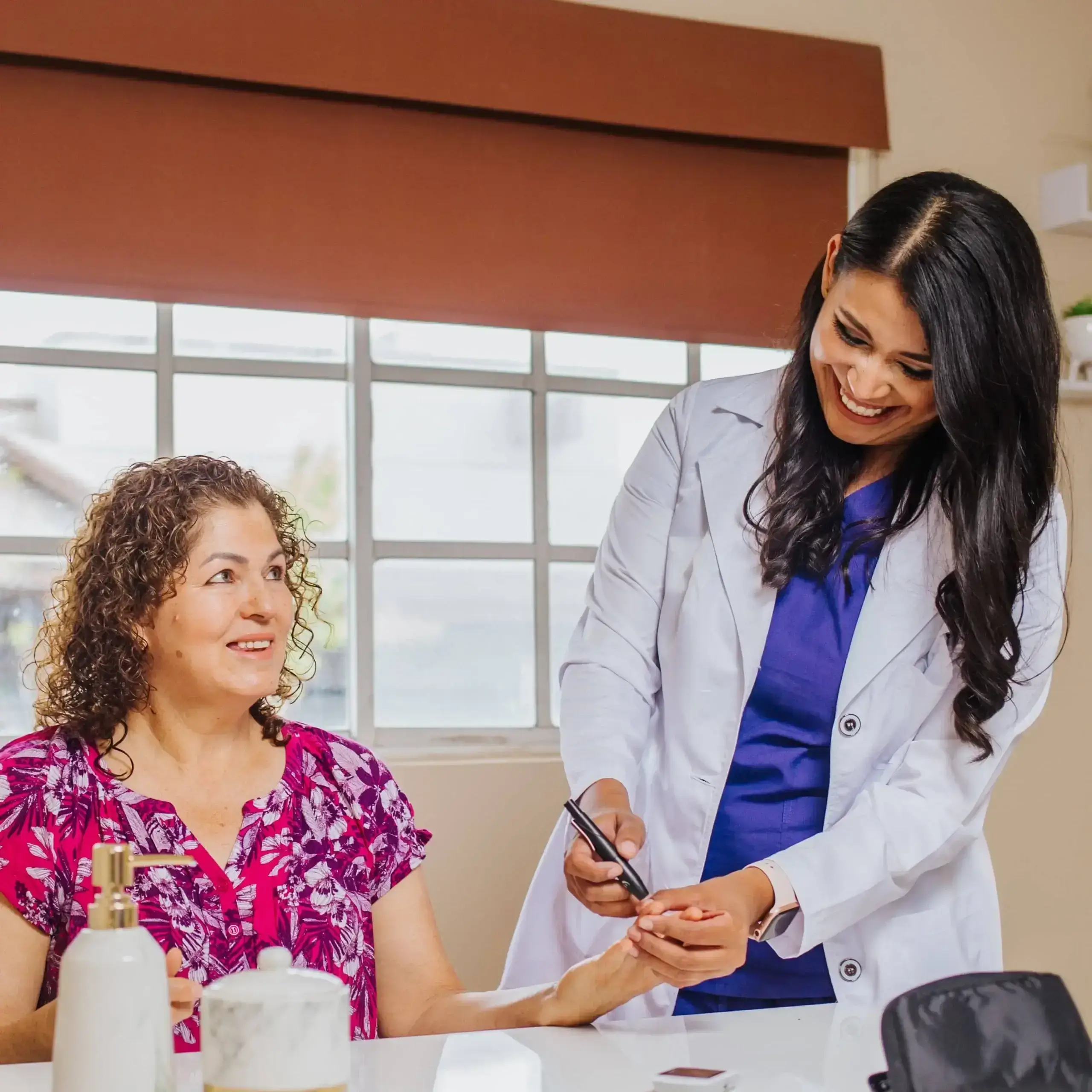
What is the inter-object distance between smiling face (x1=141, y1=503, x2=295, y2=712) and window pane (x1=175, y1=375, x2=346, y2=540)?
1198 millimetres

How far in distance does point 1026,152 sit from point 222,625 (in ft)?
8.28

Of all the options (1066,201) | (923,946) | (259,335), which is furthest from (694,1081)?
(1066,201)

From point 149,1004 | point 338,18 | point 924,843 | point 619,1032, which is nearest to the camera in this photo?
point 149,1004

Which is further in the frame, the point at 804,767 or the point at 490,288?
the point at 490,288

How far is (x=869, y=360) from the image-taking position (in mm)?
1601

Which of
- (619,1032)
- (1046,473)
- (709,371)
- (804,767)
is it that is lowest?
(619,1032)

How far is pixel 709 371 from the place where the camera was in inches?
131

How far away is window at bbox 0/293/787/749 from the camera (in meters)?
2.80

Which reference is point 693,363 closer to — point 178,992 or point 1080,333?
point 1080,333

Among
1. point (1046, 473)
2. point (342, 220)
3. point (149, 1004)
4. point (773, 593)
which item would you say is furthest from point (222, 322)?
point (149, 1004)

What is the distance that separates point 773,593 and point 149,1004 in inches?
41.0

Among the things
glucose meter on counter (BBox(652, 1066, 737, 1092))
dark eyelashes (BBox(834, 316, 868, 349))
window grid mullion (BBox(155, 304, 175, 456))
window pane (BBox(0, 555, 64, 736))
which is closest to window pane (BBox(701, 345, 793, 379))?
window grid mullion (BBox(155, 304, 175, 456))

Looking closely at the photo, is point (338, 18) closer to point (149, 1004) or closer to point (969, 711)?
point (969, 711)

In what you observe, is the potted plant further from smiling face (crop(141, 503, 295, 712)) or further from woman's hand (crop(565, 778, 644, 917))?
smiling face (crop(141, 503, 295, 712))
